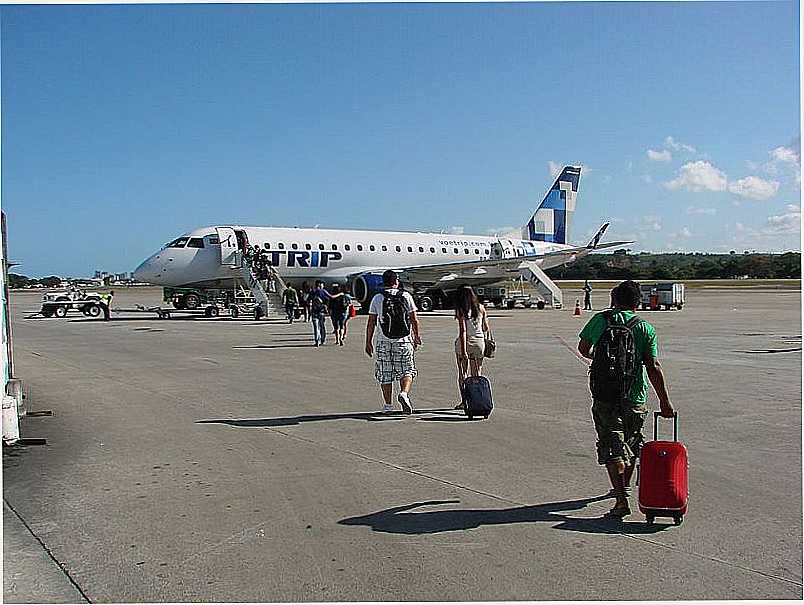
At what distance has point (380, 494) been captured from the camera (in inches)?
264

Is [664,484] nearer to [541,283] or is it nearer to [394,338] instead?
[394,338]

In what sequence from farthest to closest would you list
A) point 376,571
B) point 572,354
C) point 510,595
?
point 572,354
point 376,571
point 510,595

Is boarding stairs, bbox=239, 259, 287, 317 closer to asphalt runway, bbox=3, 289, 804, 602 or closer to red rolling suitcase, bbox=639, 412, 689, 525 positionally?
asphalt runway, bbox=3, 289, 804, 602

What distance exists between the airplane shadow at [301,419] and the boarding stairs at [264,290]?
2257 centimetres

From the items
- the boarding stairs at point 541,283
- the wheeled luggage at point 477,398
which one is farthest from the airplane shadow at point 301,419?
the boarding stairs at point 541,283

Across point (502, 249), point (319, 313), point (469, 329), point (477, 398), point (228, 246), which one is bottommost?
point (477, 398)

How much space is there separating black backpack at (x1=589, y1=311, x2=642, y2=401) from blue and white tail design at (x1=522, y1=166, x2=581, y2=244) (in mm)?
41487

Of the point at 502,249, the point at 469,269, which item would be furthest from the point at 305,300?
the point at 502,249

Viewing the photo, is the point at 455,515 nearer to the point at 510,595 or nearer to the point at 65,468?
the point at 510,595

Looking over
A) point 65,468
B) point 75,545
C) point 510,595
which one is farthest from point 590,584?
point 65,468

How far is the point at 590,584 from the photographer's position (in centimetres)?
477

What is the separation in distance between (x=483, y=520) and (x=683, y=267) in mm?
120523

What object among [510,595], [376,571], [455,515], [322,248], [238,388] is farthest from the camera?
[322,248]

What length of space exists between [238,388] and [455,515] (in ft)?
24.4
